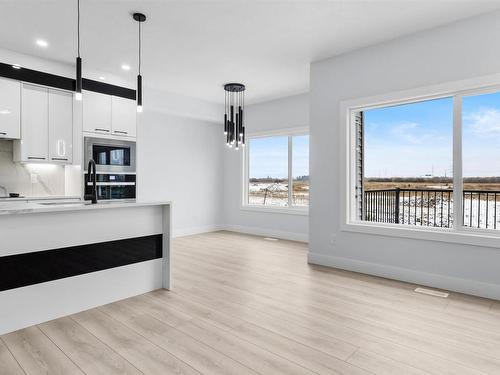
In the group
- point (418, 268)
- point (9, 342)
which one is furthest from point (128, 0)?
point (418, 268)

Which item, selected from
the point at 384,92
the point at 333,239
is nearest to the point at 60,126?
the point at 333,239

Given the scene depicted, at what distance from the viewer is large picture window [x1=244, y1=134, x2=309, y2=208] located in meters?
6.46

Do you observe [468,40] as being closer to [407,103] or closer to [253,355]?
[407,103]

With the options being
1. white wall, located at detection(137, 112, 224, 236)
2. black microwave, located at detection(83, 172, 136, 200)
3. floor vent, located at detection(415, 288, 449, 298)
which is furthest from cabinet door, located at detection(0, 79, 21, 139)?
floor vent, located at detection(415, 288, 449, 298)

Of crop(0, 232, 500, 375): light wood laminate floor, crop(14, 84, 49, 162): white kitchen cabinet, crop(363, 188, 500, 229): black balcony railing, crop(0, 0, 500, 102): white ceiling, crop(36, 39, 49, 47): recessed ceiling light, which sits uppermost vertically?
crop(0, 0, 500, 102): white ceiling

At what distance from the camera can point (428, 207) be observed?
4.13 metres

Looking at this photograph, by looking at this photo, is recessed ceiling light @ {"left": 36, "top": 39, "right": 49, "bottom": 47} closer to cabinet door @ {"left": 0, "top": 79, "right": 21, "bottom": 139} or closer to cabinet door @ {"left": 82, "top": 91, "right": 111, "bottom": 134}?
cabinet door @ {"left": 0, "top": 79, "right": 21, "bottom": 139}

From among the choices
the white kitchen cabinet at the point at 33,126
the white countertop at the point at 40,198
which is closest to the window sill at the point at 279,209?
the white countertop at the point at 40,198

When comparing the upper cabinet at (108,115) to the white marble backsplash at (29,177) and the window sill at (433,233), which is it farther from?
the window sill at (433,233)

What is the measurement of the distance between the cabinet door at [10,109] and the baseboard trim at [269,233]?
14.8 feet

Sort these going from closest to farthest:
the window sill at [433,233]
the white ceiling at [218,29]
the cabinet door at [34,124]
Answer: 1. the white ceiling at [218,29]
2. the window sill at [433,233]
3. the cabinet door at [34,124]

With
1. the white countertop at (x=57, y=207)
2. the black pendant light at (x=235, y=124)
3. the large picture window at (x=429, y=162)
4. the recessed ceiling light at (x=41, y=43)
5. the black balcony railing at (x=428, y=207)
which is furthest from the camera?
the black pendant light at (x=235, y=124)

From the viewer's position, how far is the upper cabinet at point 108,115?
4801mm

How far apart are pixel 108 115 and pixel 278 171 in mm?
3477
